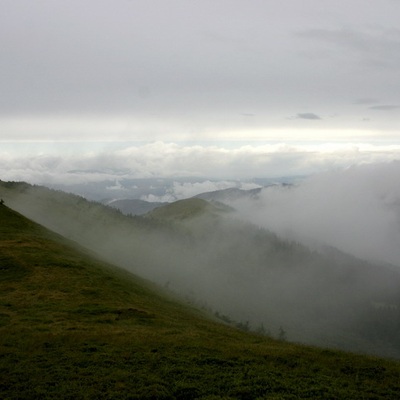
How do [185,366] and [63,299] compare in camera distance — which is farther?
[63,299]

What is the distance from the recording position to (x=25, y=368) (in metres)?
31.0

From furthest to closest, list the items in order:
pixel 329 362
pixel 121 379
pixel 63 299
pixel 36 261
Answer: pixel 36 261, pixel 63 299, pixel 329 362, pixel 121 379

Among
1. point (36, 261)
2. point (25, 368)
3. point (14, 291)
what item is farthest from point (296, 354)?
point (36, 261)

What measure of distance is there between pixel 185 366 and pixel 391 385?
17.0m

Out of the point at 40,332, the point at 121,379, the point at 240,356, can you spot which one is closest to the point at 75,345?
the point at 40,332

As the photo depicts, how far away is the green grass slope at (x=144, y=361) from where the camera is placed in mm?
27609

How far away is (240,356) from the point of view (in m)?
35.8

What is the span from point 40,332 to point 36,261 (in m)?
34.8

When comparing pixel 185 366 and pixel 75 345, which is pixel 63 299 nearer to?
pixel 75 345

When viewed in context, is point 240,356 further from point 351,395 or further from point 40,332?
point 40,332

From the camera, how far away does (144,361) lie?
3331cm

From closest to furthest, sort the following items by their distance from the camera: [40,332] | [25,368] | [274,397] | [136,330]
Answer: [274,397], [25,368], [40,332], [136,330]

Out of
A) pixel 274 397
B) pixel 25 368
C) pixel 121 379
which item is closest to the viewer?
pixel 274 397

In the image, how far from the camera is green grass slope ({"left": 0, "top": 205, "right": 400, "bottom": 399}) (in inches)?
1087
